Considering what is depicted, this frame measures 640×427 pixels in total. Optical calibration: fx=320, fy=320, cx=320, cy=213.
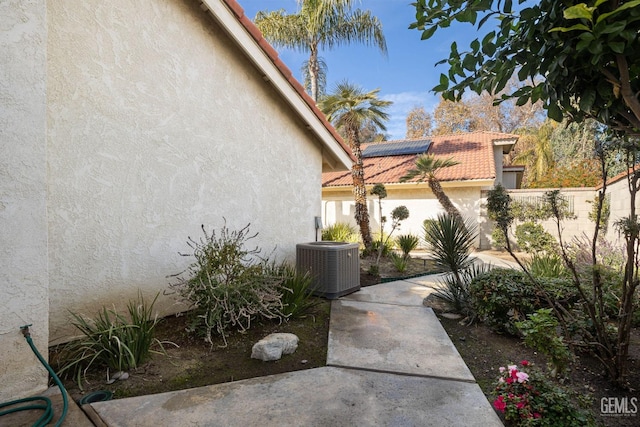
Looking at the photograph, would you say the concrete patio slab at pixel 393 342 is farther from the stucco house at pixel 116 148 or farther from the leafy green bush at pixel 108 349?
the stucco house at pixel 116 148

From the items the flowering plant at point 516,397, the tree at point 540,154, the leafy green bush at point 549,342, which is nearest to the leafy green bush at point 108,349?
the flowering plant at point 516,397

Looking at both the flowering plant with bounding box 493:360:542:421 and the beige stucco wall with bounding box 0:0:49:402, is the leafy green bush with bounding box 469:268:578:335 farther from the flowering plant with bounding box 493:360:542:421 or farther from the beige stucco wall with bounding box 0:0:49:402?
the beige stucco wall with bounding box 0:0:49:402

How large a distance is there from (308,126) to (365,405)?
5.65 m

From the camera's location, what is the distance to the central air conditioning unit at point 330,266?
5.91m

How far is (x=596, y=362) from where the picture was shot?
134 inches

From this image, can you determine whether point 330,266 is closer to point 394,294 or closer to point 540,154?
point 394,294

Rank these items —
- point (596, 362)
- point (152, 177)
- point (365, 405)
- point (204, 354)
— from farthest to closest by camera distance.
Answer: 1. point (152, 177)
2. point (204, 354)
3. point (596, 362)
4. point (365, 405)

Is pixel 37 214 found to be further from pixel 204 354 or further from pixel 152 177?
pixel 204 354

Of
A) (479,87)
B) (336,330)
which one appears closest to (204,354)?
(336,330)

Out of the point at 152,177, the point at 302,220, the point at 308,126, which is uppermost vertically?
the point at 308,126

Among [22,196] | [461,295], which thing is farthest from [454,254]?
[22,196]

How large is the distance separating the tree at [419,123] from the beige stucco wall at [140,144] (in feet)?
93.8
